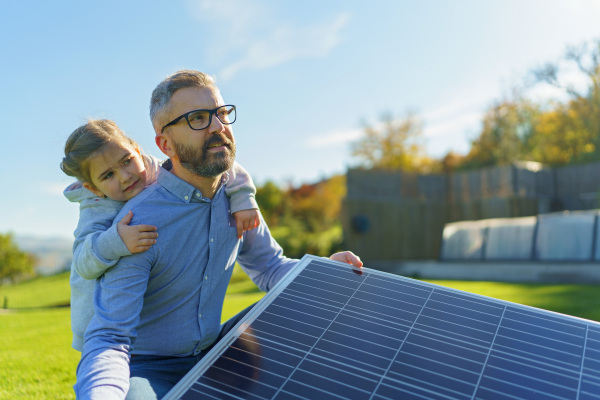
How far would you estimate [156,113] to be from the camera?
3189 millimetres

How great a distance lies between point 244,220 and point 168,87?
1009 mm

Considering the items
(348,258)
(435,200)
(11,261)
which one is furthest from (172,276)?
(11,261)

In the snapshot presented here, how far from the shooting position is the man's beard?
307 cm

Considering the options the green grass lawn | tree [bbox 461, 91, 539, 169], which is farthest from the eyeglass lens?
tree [bbox 461, 91, 539, 169]

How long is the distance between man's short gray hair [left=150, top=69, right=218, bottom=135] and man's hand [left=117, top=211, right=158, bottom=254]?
72 cm

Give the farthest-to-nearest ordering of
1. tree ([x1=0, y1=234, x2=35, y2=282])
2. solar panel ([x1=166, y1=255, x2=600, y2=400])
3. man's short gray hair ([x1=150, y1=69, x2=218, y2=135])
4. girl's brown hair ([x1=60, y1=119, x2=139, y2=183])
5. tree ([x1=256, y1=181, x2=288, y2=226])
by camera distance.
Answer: tree ([x1=256, y1=181, x2=288, y2=226]), tree ([x1=0, y1=234, x2=35, y2=282]), girl's brown hair ([x1=60, y1=119, x2=139, y2=183]), man's short gray hair ([x1=150, y1=69, x2=218, y2=135]), solar panel ([x1=166, y1=255, x2=600, y2=400])

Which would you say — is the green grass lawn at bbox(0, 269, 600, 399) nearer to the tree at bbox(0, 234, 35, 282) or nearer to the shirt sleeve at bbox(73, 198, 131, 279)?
the shirt sleeve at bbox(73, 198, 131, 279)

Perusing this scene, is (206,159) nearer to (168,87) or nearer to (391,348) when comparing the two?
(168,87)

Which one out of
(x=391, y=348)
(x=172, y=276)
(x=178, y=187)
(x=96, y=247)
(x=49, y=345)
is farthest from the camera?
(x=49, y=345)

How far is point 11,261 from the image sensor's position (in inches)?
1266

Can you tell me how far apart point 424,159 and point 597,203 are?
23357mm

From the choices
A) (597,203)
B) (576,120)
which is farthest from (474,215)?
(576,120)

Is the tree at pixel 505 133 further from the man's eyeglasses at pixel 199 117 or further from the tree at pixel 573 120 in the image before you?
the man's eyeglasses at pixel 199 117

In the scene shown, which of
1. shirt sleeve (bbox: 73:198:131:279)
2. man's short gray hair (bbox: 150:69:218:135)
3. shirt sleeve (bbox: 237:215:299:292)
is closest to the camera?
shirt sleeve (bbox: 73:198:131:279)
